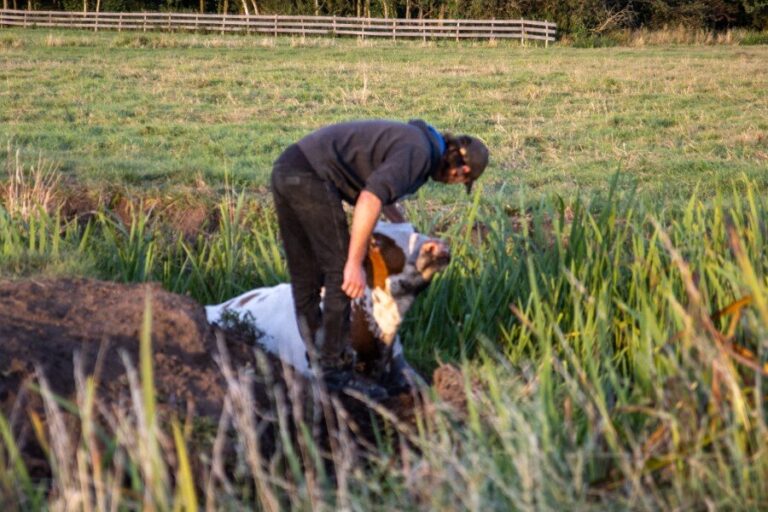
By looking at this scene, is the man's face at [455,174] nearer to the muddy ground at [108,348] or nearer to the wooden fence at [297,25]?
the muddy ground at [108,348]

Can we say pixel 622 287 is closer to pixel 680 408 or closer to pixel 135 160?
pixel 680 408

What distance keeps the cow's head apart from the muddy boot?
8 cm

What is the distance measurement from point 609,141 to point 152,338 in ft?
32.5

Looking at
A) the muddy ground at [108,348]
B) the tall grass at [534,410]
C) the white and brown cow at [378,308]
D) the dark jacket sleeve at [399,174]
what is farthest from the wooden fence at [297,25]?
the dark jacket sleeve at [399,174]

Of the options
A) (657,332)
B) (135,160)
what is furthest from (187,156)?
(657,332)

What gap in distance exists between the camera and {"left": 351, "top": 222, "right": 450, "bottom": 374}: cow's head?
484cm

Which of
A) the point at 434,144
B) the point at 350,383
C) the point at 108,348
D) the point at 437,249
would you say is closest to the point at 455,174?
the point at 434,144

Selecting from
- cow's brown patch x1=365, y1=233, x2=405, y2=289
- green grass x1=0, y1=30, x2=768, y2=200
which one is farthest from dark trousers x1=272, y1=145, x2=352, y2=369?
green grass x1=0, y1=30, x2=768, y2=200

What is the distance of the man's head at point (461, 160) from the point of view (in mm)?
4719

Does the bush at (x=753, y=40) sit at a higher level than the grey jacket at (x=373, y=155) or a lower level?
higher

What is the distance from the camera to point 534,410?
3.85 m

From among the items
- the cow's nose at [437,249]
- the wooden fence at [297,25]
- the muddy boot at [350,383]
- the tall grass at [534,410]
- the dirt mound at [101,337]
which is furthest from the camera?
the wooden fence at [297,25]

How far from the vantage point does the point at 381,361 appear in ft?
16.9

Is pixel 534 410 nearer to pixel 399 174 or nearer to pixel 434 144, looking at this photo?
pixel 399 174
